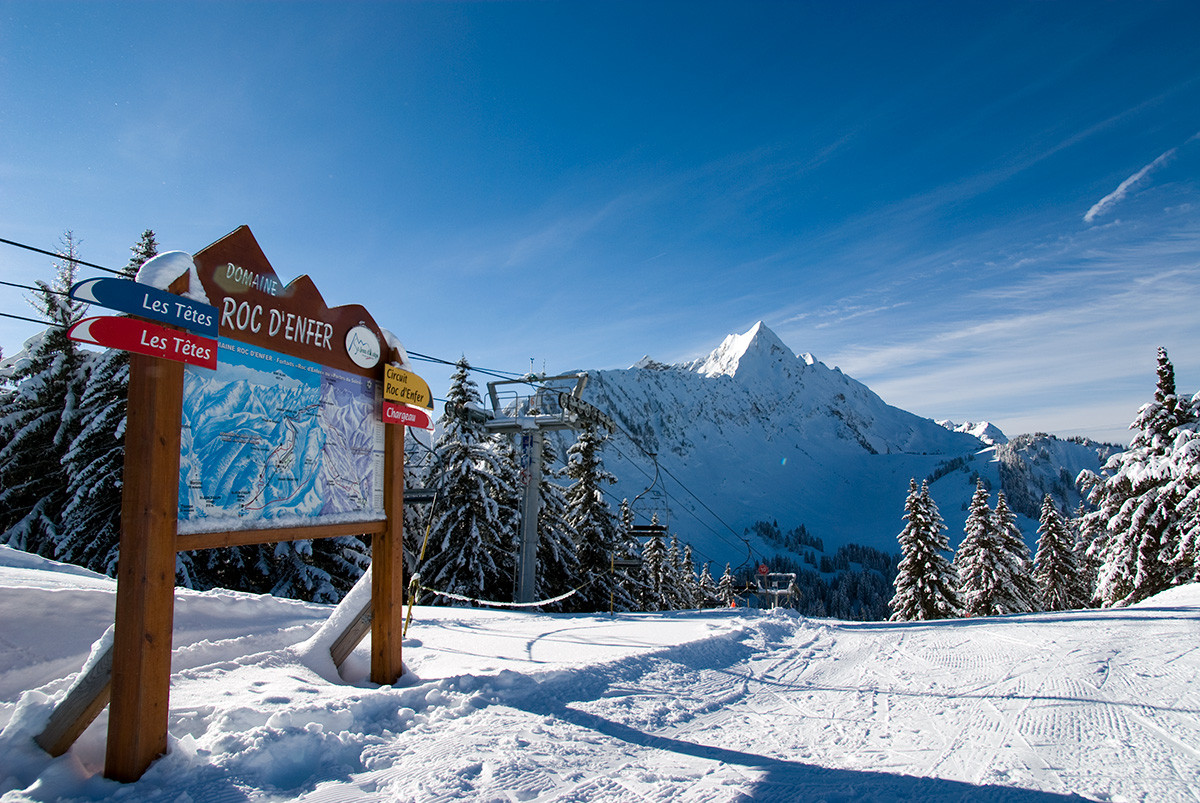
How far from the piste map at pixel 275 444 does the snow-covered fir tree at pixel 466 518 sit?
1530 centimetres

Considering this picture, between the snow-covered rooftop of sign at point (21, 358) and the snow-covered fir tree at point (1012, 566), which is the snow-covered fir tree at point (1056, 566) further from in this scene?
the snow-covered rooftop of sign at point (21, 358)

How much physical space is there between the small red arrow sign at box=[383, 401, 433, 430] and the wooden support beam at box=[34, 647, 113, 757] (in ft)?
9.85

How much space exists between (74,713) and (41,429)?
20.6 metres

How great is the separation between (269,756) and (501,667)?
9.18ft

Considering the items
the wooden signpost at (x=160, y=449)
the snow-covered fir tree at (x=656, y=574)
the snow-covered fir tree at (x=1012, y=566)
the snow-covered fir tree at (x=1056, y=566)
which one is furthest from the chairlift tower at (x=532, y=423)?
the snow-covered fir tree at (x=1056, y=566)

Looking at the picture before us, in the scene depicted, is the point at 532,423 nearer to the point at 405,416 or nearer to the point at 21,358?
the point at 405,416

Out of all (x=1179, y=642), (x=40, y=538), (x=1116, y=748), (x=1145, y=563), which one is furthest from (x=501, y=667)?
(x=1145, y=563)

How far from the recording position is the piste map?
4.46 meters

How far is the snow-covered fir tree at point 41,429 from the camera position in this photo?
18188mm

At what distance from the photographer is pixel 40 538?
59.5ft

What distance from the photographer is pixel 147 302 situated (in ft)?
13.2

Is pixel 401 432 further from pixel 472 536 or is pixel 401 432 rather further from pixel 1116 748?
pixel 472 536

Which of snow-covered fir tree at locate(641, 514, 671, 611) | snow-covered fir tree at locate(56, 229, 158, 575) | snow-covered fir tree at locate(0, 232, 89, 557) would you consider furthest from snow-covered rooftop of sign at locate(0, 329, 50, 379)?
snow-covered fir tree at locate(641, 514, 671, 611)

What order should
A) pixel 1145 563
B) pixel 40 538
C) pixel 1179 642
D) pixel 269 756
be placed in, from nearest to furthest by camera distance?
pixel 269 756 < pixel 1179 642 < pixel 40 538 < pixel 1145 563
